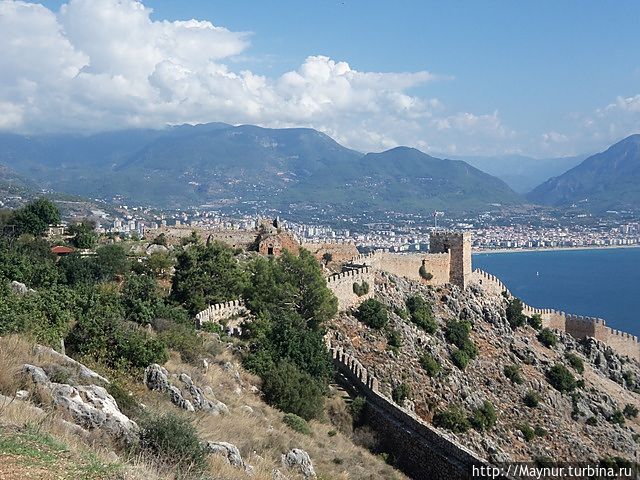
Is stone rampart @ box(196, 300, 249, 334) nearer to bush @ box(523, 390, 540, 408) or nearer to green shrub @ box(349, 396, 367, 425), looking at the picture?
green shrub @ box(349, 396, 367, 425)

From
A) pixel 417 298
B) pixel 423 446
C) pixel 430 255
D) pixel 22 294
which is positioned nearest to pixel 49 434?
pixel 22 294

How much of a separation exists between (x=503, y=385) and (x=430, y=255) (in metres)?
9.71

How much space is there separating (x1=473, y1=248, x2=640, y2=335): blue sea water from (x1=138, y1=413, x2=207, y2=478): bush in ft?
218

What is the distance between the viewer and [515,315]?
34906mm

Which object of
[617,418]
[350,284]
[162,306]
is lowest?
[617,418]

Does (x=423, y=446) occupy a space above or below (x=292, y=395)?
below

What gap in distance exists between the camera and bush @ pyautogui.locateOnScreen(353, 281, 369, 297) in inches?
1148

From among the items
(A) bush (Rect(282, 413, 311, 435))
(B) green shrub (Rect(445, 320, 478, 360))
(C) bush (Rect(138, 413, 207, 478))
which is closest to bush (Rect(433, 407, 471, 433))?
(B) green shrub (Rect(445, 320, 478, 360))

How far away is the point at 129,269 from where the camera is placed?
2691 centimetres

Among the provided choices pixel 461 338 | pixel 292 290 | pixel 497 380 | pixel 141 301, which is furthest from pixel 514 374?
pixel 141 301

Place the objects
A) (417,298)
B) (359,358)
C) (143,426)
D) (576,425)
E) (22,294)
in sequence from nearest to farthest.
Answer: (143,426) < (22,294) < (359,358) < (576,425) < (417,298)

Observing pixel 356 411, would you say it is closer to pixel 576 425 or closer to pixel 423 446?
pixel 423 446

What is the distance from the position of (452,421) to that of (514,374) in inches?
288

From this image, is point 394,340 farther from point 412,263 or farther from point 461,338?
point 412,263
